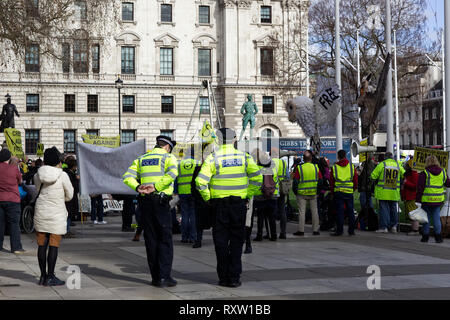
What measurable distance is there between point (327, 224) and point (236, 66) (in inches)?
1880

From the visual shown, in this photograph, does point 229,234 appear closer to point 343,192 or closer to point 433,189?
point 433,189

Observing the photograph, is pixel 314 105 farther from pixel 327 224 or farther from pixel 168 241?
pixel 168 241

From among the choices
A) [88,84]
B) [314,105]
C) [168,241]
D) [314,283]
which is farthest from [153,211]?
[88,84]

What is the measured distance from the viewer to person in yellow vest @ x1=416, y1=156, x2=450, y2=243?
14898 mm

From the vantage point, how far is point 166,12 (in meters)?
64.8

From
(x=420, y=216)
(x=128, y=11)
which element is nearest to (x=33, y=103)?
(x=128, y=11)

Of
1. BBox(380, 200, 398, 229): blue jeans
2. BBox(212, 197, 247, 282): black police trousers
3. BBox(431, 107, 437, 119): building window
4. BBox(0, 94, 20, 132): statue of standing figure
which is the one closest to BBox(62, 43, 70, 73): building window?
BBox(0, 94, 20, 132): statue of standing figure

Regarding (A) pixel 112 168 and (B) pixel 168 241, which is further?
(A) pixel 112 168

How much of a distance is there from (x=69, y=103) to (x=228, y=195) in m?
55.3

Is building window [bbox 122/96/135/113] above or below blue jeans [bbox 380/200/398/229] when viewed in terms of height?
above

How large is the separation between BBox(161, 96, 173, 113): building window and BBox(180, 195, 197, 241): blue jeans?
164 feet

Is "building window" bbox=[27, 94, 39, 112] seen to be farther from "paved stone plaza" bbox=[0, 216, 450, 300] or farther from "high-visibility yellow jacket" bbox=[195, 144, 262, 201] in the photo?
"high-visibility yellow jacket" bbox=[195, 144, 262, 201]

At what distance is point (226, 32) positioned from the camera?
64.9 meters

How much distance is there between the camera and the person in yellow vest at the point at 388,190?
57.5 feet
